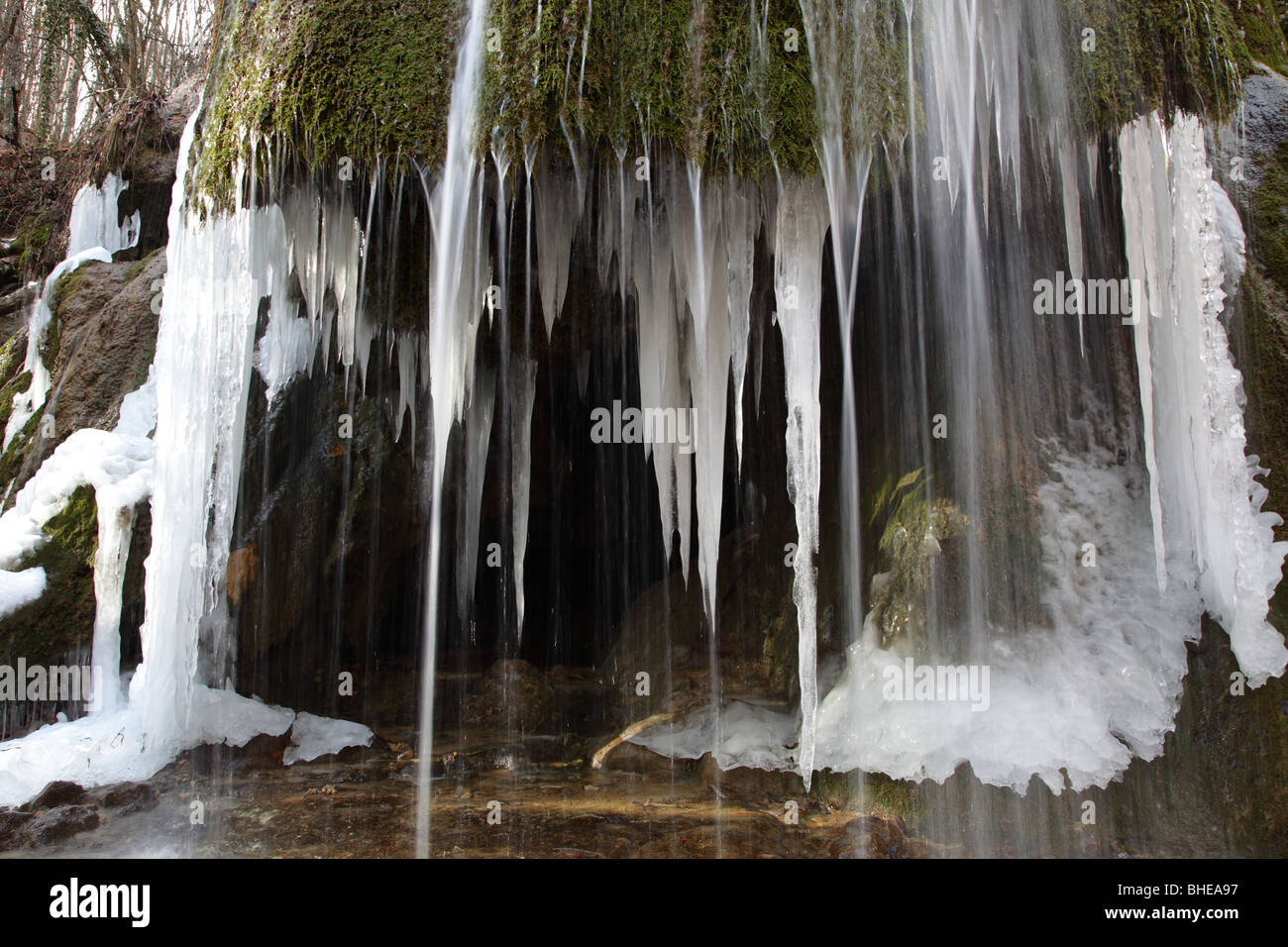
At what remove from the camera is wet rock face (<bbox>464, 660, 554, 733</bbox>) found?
722 centimetres

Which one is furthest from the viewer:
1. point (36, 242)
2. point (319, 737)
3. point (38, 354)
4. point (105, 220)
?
point (36, 242)

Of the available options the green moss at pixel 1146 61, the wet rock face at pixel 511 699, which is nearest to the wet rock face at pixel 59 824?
the wet rock face at pixel 511 699

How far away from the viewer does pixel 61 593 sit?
6.27 meters

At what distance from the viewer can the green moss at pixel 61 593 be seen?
6094mm

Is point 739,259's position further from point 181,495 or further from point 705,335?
point 181,495

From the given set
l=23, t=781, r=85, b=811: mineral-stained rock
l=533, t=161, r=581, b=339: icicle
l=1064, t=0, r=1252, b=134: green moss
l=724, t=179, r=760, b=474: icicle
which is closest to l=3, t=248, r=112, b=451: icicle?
l=23, t=781, r=85, b=811: mineral-stained rock

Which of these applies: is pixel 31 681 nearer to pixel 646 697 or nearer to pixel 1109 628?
pixel 646 697

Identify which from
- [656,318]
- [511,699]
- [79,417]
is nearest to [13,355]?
[79,417]

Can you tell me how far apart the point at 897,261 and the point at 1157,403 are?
1742 mm

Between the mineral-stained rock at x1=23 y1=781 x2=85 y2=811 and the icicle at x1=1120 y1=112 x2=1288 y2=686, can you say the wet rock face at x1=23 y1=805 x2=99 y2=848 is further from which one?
the icicle at x1=1120 y1=112 x2=1288 y2=686

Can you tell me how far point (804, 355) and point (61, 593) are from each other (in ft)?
18.8

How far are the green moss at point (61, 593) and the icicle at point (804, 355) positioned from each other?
207 inches

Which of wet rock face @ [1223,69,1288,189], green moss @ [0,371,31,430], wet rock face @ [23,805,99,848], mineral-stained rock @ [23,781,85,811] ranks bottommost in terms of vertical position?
wet rock face @ [23,805,99,848]

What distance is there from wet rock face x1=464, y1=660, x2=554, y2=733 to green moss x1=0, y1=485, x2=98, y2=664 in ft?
9.97
